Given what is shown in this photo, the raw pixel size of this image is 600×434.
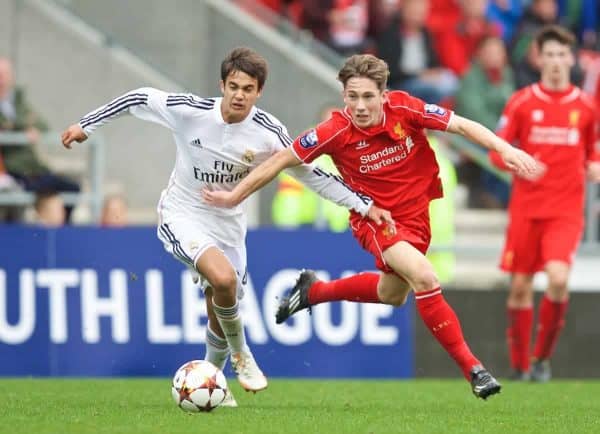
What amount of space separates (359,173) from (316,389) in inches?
100

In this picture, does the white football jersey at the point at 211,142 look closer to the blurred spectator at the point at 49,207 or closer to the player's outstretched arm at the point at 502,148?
the player's outstretched arm at the point at 502,148

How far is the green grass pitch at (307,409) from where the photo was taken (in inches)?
325

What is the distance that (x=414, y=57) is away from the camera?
17.0 m

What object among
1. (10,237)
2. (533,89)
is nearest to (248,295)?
(10,237)

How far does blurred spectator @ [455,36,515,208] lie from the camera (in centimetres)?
1563

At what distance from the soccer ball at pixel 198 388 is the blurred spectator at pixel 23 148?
5.48 m

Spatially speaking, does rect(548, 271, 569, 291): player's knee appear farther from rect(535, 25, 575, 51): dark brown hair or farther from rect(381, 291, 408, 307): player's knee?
rect(381, 291, 408, 307): player's knee

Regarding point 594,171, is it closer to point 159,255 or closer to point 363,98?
point 363,98

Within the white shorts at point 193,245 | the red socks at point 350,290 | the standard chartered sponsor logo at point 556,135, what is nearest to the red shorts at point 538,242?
the standard chartered sponsor logo at point 556,135

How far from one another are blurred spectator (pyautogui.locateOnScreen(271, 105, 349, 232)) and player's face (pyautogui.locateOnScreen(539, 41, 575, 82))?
276 cm

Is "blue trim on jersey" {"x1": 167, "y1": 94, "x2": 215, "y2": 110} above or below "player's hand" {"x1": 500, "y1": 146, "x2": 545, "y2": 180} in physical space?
above

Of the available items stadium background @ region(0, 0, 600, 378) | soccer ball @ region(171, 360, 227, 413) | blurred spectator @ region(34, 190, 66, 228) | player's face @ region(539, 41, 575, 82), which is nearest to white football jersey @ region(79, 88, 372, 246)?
soccer ball @ region(171, 360, 227, 413)

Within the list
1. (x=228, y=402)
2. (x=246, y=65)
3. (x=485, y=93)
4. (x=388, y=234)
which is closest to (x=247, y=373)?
(x=228, y=402)

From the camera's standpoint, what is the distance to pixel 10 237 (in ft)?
44.3
